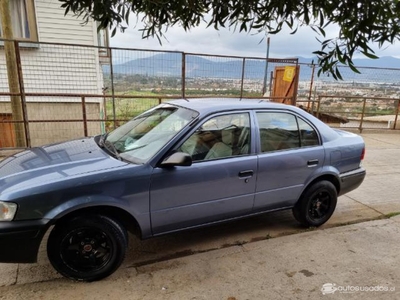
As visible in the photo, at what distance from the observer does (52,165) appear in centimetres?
270

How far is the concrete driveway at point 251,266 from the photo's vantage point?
259 centimetres

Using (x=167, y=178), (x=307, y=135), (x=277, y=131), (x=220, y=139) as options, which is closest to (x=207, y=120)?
(x=220, y=139)

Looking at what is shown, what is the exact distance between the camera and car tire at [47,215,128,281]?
251 cm

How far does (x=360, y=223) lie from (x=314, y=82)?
7250mm

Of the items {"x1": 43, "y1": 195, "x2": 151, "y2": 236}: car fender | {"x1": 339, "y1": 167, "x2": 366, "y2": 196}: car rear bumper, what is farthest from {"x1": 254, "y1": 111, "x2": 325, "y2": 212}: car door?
{"x1": 43, "y1": 195, "x2": 151, "y2": 236}: car fender

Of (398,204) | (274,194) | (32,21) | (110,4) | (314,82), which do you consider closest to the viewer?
(110,4)

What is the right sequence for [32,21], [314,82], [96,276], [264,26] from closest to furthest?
[264,26]
[96,276]
[32,21]
[314,82]

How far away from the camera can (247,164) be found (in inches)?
125

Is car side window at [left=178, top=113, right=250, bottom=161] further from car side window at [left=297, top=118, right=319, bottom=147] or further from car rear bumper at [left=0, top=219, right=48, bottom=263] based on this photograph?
car rear bumper at [left=0, top=219, right=48, bottom=263]

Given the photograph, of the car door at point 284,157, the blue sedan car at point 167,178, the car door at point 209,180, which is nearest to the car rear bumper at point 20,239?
the blue sedan car at point 167,178

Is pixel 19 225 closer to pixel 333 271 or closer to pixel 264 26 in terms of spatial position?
pixel 264 26

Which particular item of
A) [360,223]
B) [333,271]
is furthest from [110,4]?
[360,223]

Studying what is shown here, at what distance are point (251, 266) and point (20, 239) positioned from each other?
81.0 inches

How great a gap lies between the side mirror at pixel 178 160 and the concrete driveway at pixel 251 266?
40.5 inches
